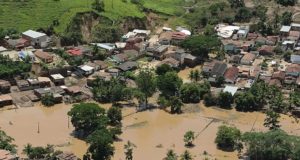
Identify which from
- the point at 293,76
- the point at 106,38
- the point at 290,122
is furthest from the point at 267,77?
the point at 106,38

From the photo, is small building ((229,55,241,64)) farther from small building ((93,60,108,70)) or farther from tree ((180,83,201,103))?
small building ((93,60,108,70))

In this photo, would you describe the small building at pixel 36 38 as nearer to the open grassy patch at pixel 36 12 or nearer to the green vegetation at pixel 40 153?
the open grassy patch at pixel 36 12

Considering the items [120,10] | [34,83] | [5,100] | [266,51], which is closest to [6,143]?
[5,100]

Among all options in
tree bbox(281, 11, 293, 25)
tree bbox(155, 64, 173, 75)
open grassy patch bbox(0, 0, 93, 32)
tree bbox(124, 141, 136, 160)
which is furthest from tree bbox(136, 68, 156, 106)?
tree bbox(281, 11, 293, 25)

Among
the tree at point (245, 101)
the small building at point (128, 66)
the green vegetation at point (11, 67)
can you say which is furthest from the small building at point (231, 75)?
the green vegetation at point (11, 67)

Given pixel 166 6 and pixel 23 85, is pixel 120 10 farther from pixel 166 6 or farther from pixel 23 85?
pixel 23 85

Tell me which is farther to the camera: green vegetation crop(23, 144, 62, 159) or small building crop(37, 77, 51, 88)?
small building crop(37, 77, 51, 88)
